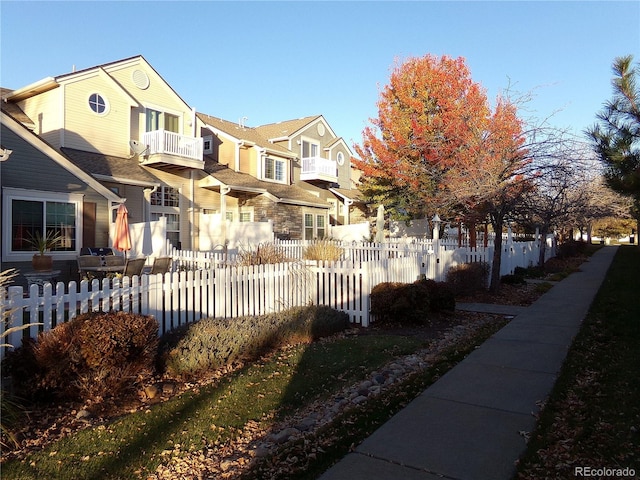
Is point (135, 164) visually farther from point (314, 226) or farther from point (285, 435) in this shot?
point (285, 435)

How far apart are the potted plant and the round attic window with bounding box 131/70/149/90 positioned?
8.01 meters

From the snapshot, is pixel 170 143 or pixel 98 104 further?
pixel 170 143

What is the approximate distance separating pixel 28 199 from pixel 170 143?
606cm

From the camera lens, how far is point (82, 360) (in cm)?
466

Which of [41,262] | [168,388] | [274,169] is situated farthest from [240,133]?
[168,388]

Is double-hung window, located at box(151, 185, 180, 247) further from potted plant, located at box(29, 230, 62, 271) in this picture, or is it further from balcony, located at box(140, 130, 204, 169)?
potted plant, located at box(29, 230, 62, 271)

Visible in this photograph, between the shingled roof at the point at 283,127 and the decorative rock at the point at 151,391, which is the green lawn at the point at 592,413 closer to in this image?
the decorative rock at the point at 151,391

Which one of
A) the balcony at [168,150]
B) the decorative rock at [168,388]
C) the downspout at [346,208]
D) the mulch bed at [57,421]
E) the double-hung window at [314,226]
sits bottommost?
the mulch bed at [57,421]

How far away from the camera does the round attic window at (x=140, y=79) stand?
57.7 feet

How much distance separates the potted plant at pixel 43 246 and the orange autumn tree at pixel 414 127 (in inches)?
557

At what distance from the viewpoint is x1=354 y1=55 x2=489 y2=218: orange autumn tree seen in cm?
2064

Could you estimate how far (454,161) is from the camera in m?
16.9

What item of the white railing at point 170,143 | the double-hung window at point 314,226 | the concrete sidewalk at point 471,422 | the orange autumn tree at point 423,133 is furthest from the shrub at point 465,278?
the double-hung window at point 314,226

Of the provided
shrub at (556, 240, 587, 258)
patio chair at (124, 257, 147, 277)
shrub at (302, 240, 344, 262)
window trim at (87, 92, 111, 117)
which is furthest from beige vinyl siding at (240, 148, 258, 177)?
shrub at (556, 240, 587, 258)
